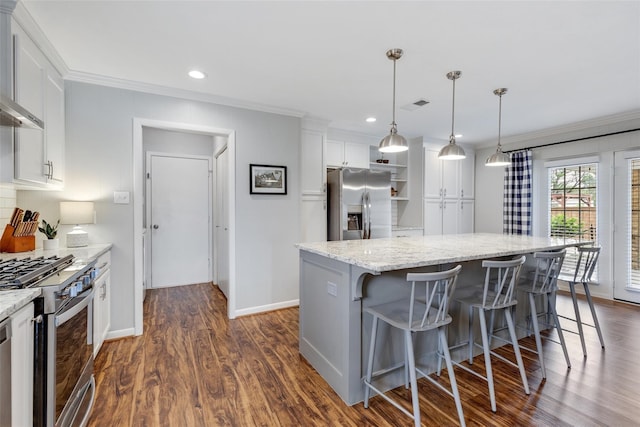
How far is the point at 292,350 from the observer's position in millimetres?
2623

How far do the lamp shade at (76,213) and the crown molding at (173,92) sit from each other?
1.16m

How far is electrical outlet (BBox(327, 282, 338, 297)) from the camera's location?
2.02 m

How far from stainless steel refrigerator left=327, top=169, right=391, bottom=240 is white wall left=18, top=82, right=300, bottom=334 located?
2.32ft

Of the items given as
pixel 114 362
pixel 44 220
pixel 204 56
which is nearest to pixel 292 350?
pixel 114 362

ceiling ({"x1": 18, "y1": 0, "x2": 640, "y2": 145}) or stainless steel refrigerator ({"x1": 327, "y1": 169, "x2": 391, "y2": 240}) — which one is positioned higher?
ceiling ({"x1": 18, "y1": 0, "x2": 640, "y2": 145})

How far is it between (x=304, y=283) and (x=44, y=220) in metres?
2.29

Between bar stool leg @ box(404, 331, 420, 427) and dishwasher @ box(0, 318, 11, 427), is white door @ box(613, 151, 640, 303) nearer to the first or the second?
bar stool leg @ box(404, 331, 420, 427)

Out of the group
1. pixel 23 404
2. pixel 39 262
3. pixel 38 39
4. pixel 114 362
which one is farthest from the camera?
pixel 114 362

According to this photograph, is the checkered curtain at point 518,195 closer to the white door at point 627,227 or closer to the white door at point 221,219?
the white door at point 627,227

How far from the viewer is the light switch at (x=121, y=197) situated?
283cm

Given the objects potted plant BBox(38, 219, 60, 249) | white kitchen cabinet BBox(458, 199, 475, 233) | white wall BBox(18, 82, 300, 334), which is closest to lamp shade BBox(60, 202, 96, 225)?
potted plant BBox(38, 219, 60, 249)

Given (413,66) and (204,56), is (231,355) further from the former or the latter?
(413,66)

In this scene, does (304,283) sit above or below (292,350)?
above

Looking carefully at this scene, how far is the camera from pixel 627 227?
390 cm
